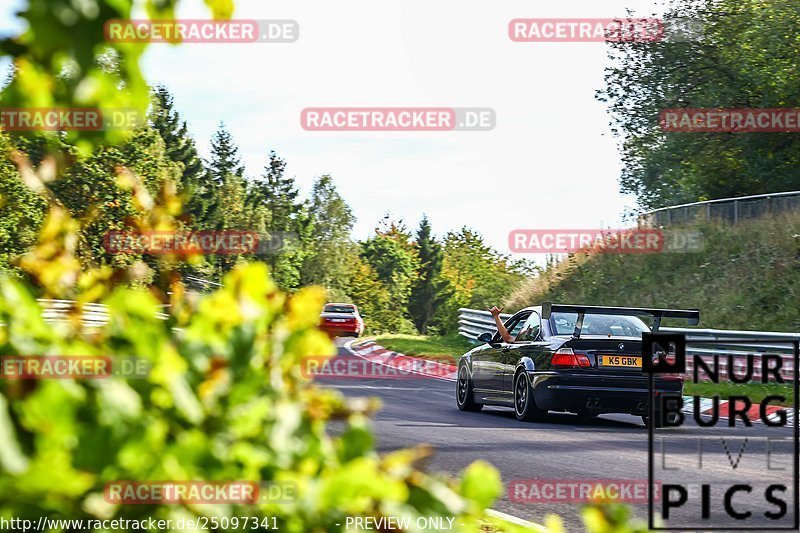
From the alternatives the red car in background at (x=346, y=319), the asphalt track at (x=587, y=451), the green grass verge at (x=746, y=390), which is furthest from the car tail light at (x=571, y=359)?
the red car in background at (x=346, y=319)

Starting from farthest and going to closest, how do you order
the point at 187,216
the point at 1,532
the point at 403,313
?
1. the point at 403,313
2. the point at 187,216
3. the point at 1,532

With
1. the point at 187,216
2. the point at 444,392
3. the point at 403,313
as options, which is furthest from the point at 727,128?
the point at 403,313

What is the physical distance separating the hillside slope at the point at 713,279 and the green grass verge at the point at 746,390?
25.8ft

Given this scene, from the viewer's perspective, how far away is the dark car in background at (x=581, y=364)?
12.7 meters

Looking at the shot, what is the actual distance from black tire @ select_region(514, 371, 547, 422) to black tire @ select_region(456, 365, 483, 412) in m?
1.46

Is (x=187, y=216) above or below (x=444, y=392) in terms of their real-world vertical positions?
above

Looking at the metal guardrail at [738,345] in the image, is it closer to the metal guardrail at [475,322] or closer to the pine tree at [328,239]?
the metal guardrail at [475,322]

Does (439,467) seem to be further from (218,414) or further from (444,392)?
(444,392)

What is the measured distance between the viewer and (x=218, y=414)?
1962 millimetres

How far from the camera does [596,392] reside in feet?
41.7

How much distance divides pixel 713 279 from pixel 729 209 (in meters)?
2.23

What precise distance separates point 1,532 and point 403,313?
399 ft

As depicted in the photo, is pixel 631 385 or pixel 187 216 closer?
pixel 187 216

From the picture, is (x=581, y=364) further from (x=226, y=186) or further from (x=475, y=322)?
(x=226, y=186)
